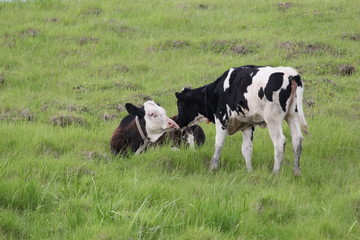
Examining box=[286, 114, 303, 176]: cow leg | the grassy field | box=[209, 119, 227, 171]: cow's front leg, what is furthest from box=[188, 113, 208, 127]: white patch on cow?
box=[286, 114, 303, 176]: cow leg

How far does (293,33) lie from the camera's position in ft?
62.6

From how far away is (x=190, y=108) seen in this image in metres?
11.6

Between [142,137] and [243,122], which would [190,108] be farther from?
[243,122]

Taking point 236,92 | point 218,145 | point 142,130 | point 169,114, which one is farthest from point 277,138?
point 169,114

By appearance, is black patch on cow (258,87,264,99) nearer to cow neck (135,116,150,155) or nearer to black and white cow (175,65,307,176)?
black and white cow (175,65,307,176)

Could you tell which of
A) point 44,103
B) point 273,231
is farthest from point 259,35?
point 273,231

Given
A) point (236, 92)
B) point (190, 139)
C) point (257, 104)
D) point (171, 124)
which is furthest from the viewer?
point (190, 139)

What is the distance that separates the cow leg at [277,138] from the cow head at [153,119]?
1.82m

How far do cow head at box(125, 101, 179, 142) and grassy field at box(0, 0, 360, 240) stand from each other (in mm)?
507

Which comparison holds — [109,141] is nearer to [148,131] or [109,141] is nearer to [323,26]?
[148,131]

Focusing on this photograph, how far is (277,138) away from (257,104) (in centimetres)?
59

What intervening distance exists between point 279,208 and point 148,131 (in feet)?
11.9

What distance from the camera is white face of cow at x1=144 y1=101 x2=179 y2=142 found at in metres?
11.2

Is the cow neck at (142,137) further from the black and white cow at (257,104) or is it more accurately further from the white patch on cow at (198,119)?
the black and white cow at (257,104)
